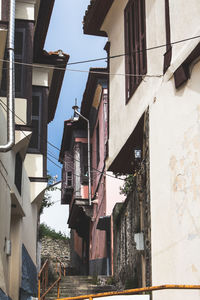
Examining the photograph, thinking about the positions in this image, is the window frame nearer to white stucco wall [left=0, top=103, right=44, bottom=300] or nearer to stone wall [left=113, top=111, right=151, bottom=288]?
white stucco wall [left=0, top=103, right=44, bottom=300]

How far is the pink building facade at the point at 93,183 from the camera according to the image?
24078 mm

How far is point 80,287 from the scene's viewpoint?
2014 cm

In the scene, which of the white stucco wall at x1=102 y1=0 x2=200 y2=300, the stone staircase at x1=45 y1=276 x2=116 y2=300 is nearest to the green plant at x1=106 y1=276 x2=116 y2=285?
the stone staircase at x1=45 y1=276 x2=116 y2=300

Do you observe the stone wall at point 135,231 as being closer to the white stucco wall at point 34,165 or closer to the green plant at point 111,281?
the green plant at point 111,281

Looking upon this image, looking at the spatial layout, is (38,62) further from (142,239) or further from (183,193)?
(183,193)

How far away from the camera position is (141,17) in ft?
42.1

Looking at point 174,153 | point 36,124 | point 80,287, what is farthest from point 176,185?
point 80,287

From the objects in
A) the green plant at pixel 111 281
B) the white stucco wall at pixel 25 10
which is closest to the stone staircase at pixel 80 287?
the green plant at pixel 111 281

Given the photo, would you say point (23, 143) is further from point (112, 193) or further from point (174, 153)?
point (112, 193)

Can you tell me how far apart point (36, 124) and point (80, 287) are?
18.2ft

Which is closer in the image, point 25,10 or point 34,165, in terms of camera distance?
point 25,10

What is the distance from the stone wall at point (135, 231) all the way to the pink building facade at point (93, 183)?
9.97ft

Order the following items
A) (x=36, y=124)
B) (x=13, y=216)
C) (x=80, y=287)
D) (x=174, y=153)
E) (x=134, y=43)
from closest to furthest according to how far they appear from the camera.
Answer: (x=174, y=153) < (x=134, y=43) < (x=13, y=216) < (x=36, y=124) < (x=80, y=287)

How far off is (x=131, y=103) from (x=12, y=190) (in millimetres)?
4430
